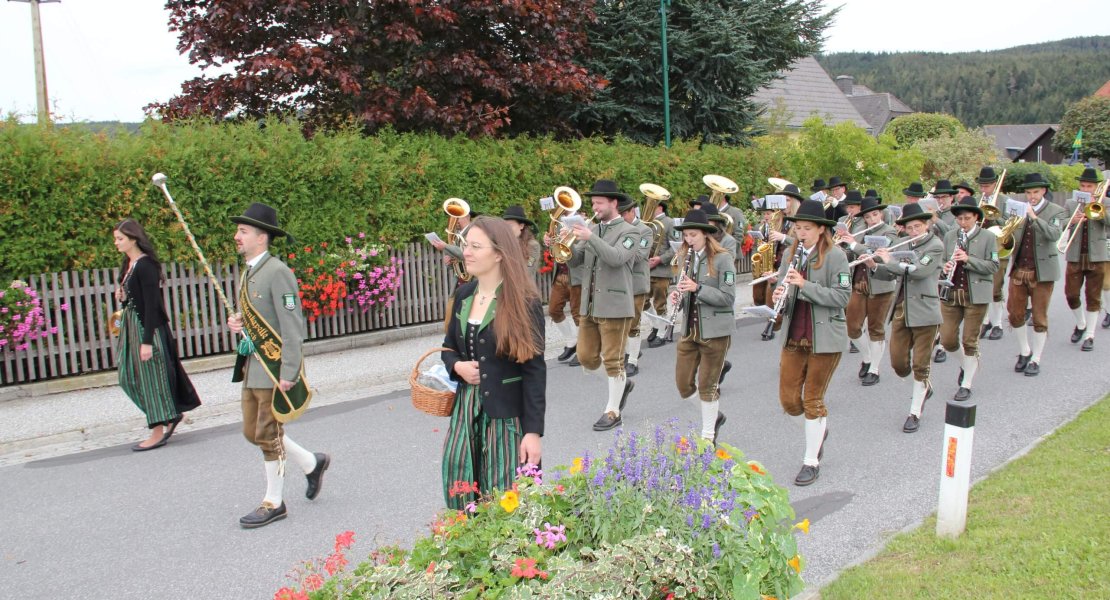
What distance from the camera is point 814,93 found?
44562mm

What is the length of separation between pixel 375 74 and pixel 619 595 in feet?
46.4

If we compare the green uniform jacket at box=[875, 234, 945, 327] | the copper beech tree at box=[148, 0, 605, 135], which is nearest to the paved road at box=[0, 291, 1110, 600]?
the green uniform jacket at box=[875, 234, 945, 327]

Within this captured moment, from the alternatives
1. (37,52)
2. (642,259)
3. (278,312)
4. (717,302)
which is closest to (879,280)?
(642,259)

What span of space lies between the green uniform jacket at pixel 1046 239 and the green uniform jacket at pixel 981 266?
132cm

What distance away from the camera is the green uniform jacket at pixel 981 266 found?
28.7ft

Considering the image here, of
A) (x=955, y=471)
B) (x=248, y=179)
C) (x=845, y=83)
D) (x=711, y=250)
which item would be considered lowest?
(x=955, y=471)

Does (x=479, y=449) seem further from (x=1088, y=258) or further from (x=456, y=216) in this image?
(x=1088, y=258)

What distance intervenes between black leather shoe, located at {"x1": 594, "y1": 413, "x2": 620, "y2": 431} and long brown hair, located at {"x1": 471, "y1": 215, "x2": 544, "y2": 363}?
3.81 m

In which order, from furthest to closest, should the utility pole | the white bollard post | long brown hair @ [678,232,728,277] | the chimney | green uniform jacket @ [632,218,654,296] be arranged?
the chimney → the utility pole → green uniform jacket @ [632,218,654,296] → long brown hair @ [678,232,728,277] → the white bollard post

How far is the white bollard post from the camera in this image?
494cm

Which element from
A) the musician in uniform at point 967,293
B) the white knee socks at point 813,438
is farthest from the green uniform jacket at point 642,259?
the musician in uniform at point 967,293

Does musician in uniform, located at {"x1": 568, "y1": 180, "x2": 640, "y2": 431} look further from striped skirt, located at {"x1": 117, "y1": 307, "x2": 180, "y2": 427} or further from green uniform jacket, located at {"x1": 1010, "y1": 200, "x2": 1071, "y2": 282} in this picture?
→ green uniform jacket, located at {"x1": 1010, "y1": 200, "x2": 1071, "y2": 282}

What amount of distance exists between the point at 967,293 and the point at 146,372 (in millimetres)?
7793

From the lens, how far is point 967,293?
8758mm
